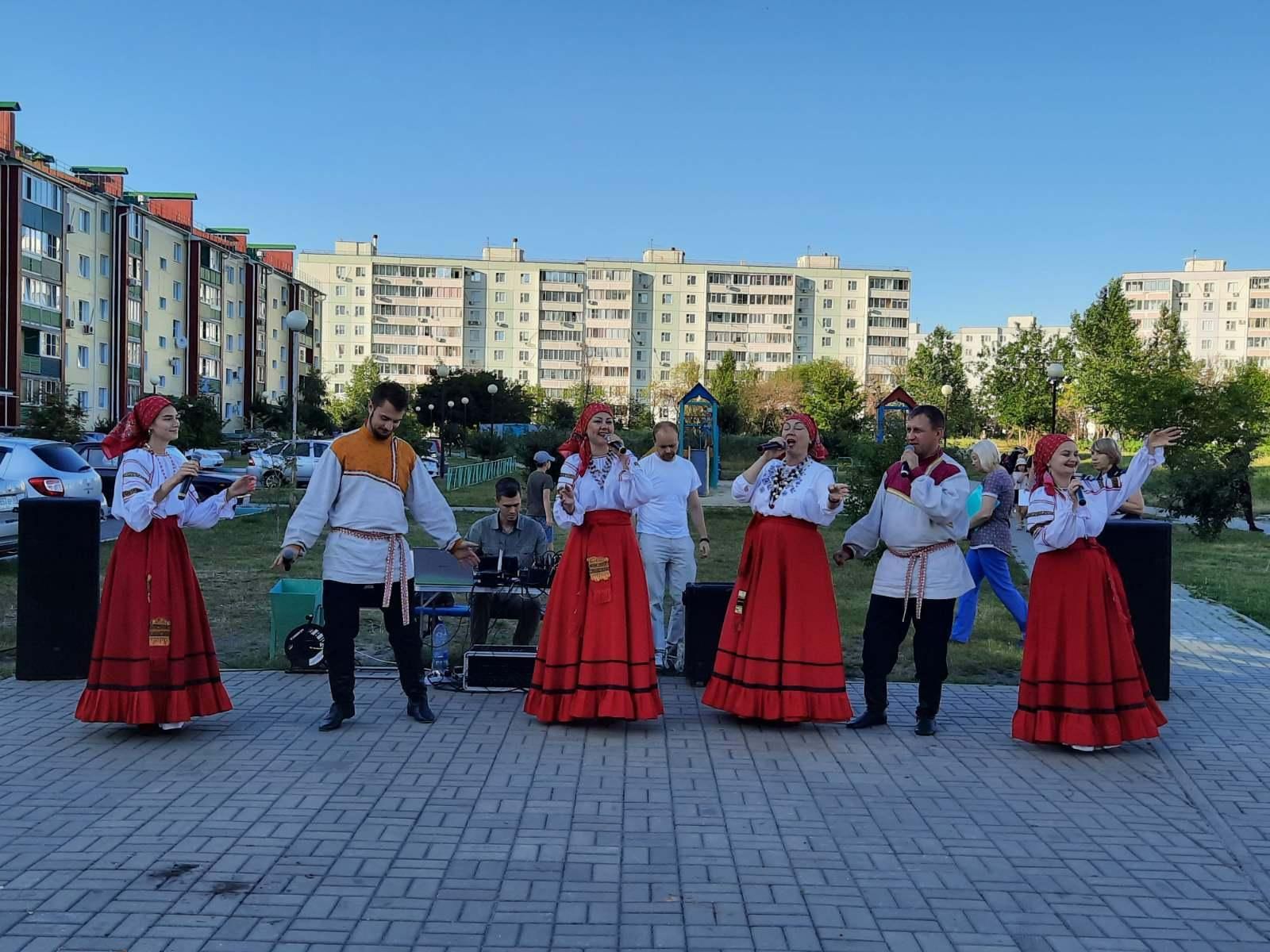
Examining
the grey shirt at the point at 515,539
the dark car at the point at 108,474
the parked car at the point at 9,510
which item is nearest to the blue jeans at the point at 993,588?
the grey shirt at the point at 515,539

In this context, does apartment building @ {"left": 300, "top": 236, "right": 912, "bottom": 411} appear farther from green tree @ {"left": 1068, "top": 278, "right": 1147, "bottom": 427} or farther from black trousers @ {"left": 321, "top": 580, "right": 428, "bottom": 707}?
black trousers @ {"left": 321, "top": 580, "right": 428, "bottom": 707}

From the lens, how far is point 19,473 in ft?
44.0

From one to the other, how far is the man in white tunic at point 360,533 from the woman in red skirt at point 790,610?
66.5 inches

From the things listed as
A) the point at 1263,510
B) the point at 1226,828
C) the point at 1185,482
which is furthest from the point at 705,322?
the point at 1226,828

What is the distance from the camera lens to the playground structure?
3419 centimetres

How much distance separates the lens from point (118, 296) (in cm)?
5831

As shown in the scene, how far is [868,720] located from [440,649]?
3.11 m

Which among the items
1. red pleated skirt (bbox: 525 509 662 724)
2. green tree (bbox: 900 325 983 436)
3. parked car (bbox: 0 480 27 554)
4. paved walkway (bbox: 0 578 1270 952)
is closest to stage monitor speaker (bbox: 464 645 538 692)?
paved walkway (bbox: 0 578 1270 952)

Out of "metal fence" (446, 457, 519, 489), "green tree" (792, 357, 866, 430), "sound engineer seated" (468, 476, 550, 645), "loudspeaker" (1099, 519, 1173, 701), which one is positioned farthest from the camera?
"green tree" (792, 357, 866, 430)

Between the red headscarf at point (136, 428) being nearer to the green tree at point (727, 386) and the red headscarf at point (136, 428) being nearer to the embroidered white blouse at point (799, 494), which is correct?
the embroidered white blouse at point (799, 494)

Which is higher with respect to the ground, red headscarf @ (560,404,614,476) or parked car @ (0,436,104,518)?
red headscarf @ (560,404,614,476)

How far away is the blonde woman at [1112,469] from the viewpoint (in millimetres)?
7602

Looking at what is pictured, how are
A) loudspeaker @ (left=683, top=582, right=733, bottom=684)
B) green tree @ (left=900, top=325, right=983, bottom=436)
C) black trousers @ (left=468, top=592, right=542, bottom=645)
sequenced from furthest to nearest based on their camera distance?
green tree @ (left=900, top=325, right=983, bottom=436) → black trousers @ (left=468, top=592, right=542, bottom=645) → loudspeaker @ (left=683, top=582, right=733, bottom=684)

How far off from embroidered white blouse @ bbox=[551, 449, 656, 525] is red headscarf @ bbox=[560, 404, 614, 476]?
105 mm
